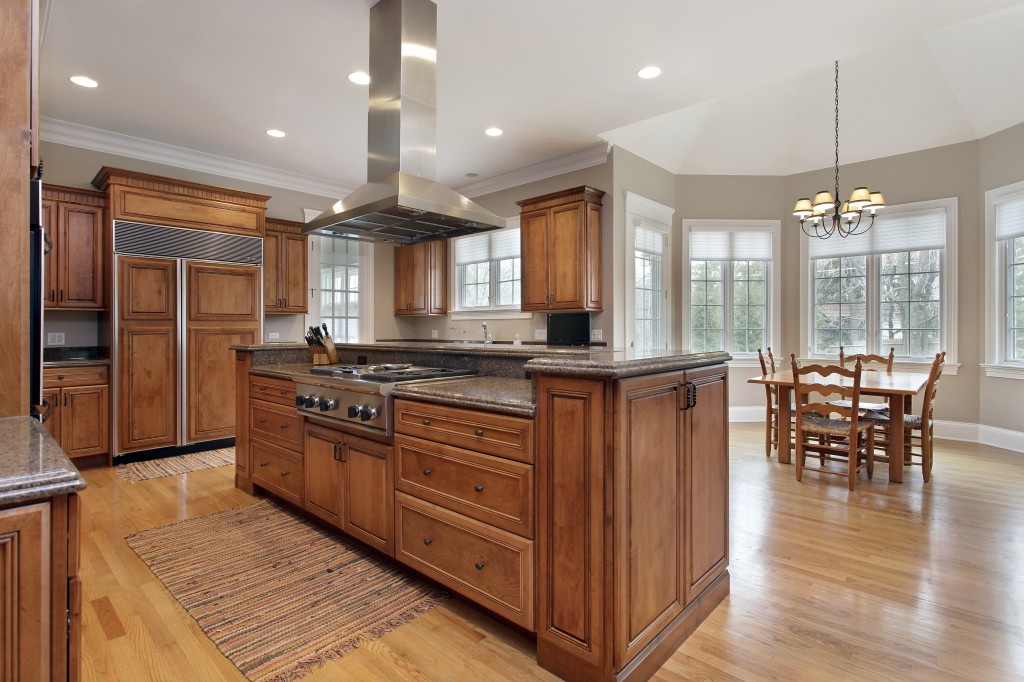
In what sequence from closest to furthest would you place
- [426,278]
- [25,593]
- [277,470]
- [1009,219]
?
[25,593] < [277,470] < [1009,219] < [426,278]

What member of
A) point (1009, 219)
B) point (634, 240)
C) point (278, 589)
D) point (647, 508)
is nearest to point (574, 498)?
point (647, 508)

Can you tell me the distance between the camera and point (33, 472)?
78 cm

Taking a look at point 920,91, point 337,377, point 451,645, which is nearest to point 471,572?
point 451,645

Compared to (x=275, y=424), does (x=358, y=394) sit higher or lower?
higher

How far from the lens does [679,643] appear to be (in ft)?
6.17

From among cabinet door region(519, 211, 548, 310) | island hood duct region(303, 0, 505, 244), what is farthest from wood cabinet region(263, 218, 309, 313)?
island hood duct region(303, 0, 505, 244)

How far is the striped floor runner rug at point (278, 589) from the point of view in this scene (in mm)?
1887

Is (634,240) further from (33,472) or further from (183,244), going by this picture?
(33,472)

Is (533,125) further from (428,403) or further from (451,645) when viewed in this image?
(451,645)

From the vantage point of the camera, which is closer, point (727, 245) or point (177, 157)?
point (177, 157)

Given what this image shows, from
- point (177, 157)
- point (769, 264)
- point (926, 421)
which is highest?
point (177, 157)

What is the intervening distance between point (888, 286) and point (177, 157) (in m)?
7.49

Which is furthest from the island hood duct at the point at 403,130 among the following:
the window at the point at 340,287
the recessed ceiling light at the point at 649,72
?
the window at the point at 340,287

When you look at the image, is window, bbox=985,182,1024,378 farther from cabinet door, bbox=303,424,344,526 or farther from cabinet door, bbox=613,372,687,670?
cabinet door, bbox=303,424,344,526
